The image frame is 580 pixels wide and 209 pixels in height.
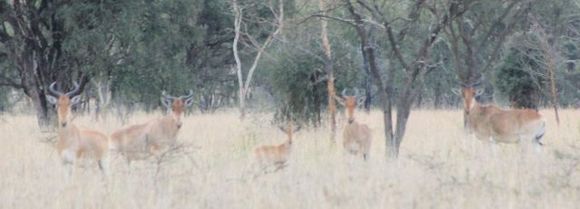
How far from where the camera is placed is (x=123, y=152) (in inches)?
514

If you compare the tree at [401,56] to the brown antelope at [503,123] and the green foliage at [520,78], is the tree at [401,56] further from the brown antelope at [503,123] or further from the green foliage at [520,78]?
the green foliage at [520,78]

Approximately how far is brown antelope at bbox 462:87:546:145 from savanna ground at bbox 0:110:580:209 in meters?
0.21

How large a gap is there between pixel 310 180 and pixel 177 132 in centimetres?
424

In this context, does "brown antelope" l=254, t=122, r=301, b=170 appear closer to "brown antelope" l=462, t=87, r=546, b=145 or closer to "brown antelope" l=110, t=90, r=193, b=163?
"brown antelope" l=110, t=90, r=193, b=163

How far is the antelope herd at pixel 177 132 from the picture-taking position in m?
12.1

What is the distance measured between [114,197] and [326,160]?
441 cm

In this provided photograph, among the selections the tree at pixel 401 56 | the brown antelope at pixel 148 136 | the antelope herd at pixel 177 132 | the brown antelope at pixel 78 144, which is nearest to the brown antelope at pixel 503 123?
the antelope herd at pixel 177 132

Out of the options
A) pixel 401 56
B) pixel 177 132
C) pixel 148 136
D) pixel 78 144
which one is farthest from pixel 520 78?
pixel 78 144

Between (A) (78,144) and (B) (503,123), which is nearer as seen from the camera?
(A) (78,144)

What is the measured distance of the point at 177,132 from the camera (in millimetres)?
14508

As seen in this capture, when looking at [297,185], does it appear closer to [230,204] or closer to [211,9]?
[230,204]

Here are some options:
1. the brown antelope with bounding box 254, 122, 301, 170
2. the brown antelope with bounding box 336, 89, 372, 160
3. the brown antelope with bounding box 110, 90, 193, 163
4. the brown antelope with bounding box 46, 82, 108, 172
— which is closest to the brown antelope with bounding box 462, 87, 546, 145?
the brown antelope with bounding box 336, 89, 372, 160

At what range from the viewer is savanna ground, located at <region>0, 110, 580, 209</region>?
29.5ft

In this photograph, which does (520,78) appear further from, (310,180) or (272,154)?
(310,180)
